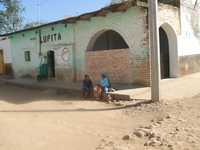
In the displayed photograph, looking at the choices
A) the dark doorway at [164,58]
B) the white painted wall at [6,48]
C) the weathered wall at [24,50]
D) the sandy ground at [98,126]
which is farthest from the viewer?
the white painted wall at [6,48]

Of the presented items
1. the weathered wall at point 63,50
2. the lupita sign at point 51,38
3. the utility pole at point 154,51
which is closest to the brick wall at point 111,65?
the weathered wall at point 63,50

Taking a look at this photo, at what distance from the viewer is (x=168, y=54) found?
16.1 m

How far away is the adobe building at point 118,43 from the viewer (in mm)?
13758

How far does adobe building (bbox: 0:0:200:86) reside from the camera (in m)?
13.8

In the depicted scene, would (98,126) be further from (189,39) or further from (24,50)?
(24,50)

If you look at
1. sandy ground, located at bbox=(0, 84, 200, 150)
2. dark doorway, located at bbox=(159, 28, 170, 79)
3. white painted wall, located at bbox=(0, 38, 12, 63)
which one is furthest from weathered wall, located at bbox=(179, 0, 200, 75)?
white painted wall, located at bbox=(0, 38, 12, 63)

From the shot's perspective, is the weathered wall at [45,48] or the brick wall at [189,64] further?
the weathered wall at [45,48]

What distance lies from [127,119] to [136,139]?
2.32 metres

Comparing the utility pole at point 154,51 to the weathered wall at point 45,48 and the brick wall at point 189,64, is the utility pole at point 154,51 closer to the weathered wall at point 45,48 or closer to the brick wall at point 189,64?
the brick wall at point 189,64

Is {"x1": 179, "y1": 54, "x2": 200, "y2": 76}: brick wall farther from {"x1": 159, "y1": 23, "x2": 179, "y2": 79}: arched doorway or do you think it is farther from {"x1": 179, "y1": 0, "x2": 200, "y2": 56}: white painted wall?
{"x1": 159, "y1": 23, "x2": 179, "y2": 79}: arched doorway

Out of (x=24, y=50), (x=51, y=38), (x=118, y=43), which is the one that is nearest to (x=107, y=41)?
(x=118, y=43)

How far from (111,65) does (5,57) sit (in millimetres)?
13308

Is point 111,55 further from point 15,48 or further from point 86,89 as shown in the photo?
point 15,48

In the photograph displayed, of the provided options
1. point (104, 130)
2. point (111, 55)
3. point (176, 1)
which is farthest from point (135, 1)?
point (104, 130)
